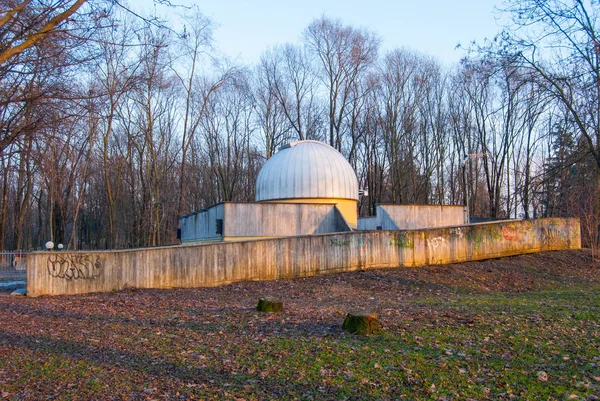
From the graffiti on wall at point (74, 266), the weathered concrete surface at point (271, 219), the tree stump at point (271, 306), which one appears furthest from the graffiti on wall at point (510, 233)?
the graffiti on wall at point (74, 266)

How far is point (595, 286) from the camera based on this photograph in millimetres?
17109

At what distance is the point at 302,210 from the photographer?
27047 millimetres

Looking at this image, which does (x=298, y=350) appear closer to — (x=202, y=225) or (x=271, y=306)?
(x=271, y=306)

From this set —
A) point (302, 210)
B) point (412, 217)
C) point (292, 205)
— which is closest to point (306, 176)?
point (302, 210)

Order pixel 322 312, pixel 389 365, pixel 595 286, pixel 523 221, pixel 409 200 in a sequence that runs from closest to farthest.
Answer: pixel 389 365, pixel 322 312, pixel 595 286, pixel 523 221, pixel 409 200

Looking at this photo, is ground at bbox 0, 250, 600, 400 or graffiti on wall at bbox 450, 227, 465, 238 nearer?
ground at bbox 0, 250, 600, 400

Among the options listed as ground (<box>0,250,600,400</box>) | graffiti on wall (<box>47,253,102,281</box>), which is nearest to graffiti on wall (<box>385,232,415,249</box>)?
ground (<box>0,250,600,400</box>)

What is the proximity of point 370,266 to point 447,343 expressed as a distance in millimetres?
12494

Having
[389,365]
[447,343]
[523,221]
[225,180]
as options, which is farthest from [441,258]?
[225,180]

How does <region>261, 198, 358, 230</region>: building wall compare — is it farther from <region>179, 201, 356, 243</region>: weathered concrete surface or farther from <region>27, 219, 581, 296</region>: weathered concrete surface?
<region>27, 219, 581, 296</region>: weathered concrete surface

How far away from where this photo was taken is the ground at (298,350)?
5.92m

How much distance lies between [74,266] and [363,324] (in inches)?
438

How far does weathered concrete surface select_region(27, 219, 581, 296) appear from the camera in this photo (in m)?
15.9

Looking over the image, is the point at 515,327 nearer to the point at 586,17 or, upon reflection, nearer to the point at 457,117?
the point at 586,17
